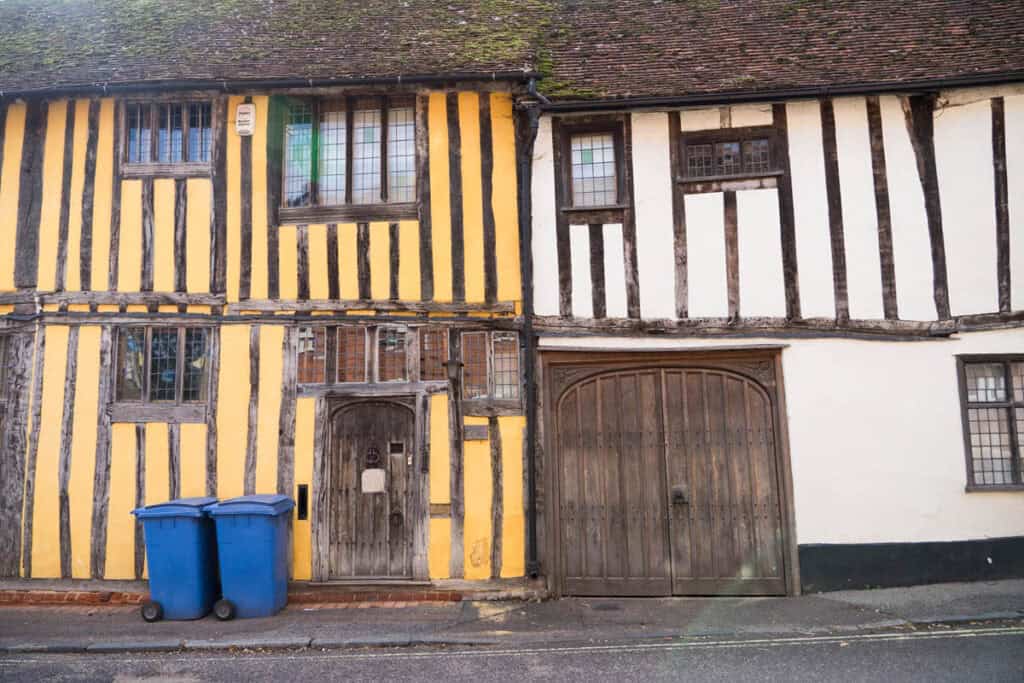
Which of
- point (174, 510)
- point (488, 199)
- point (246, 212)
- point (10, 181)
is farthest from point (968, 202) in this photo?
point (10, 181)

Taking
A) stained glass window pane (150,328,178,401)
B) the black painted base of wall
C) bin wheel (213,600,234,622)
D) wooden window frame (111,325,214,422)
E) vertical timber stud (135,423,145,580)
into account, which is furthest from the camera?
stained glass window pane (150,328,178,401)

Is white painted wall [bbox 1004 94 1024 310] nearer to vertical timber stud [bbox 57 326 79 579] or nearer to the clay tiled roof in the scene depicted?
the clay tiled roof

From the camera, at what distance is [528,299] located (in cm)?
793

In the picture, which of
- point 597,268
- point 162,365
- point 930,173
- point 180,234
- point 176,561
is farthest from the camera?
point 180,234

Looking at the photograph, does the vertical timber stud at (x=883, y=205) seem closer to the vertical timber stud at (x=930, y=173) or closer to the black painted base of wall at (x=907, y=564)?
the vertical timber stud at (x=930, y=173)

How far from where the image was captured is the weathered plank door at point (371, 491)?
7805mm

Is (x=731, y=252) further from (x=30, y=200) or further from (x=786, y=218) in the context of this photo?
(x=30, y=200)

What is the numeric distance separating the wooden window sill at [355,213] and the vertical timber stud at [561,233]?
1592 millimetres

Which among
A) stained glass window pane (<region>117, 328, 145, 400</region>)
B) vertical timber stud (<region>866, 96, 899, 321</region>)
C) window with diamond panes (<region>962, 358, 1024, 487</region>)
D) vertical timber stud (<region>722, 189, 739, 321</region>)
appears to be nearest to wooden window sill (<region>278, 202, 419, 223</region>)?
stained glass window pane (<region>117, 328, 145, 400</region>)

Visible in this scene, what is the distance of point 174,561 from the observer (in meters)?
6.95

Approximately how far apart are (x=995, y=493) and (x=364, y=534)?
662 centimetres

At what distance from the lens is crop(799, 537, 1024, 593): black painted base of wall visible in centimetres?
748

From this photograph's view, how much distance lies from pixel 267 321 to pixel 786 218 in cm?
578

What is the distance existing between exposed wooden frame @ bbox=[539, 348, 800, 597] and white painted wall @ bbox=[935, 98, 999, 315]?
2.12m
